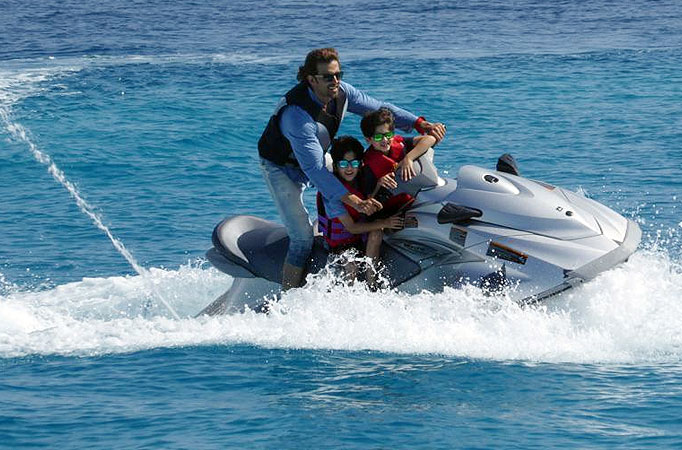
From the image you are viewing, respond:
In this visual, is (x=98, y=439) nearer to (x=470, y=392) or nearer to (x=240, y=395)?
(x=240, y=395)

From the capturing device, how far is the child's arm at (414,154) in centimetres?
715

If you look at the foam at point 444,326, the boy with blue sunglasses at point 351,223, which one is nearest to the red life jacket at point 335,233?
the boy with blue sunglasses at point 351,223

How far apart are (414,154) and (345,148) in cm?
41

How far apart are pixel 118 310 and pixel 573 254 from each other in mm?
3668

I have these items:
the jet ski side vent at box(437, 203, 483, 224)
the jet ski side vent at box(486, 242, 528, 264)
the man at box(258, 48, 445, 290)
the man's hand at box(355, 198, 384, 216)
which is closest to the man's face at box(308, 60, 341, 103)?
the man at box(258, 48, 445, 290)

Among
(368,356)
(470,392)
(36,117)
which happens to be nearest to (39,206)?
(36,117)

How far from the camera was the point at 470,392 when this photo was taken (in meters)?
6.81

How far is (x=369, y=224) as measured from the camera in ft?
23.7

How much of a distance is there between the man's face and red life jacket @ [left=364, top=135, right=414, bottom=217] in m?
0.42

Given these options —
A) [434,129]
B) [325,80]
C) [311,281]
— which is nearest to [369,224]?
[311,281]

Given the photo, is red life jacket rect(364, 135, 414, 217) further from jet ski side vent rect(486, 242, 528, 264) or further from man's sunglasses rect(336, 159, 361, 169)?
jet ski side vent rect(486, 242, 528, 264)

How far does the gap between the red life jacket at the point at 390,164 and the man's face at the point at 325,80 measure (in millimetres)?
416

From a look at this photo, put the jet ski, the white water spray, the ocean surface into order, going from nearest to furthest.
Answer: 1. the ocean surface
2. the jet ski
3. the white water spray

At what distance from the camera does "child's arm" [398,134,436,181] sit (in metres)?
7.15
